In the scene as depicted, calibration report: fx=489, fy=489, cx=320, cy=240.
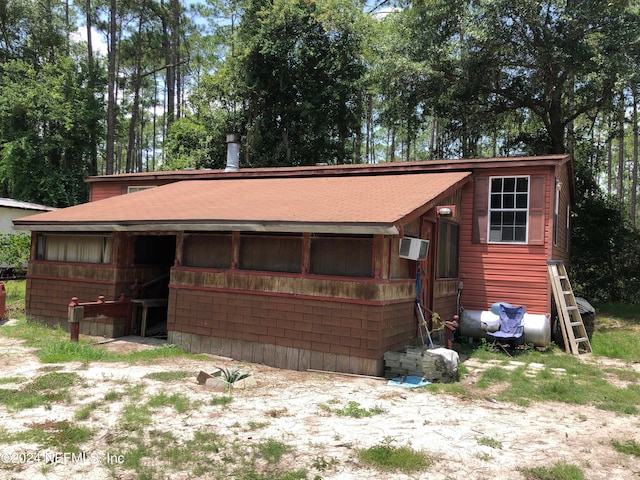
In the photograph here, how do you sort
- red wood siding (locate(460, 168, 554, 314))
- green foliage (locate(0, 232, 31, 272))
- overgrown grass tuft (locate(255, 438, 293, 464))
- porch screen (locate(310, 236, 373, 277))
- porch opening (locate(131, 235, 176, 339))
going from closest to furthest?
1. overgrown grass tuft (locate(255, 438, 293, 464))
2. porch screen (locate(310, 236, 373, 277))
3. red wood siding (locate(460, 168, 554, 314))
4. porch opening (locate(131, 235, 176, 339))
5. green foliage (locate(0, 232, 31, 272))

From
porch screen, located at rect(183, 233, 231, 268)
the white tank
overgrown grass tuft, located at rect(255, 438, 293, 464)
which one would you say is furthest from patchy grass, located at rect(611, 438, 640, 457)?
porch screen, located at rect(183, 233, 231, 268)

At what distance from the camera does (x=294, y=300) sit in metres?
7.79

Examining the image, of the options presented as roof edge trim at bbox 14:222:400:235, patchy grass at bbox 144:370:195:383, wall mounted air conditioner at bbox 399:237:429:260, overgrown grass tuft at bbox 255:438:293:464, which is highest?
roof edge trim at bbox 14:222:400:235

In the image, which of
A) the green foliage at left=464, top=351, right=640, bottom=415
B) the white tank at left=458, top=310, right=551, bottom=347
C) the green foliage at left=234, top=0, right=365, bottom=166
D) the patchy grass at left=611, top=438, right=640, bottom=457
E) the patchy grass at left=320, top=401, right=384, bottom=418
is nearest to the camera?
the patchy grass at left=611, top=438, right=640, bottom=457

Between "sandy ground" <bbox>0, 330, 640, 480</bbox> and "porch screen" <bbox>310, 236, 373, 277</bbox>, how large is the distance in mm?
1584

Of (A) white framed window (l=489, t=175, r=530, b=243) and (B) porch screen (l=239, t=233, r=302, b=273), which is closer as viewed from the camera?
(B) porch screen (l=239, t=233, r=302, b=273)

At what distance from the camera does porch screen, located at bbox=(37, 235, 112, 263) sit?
10164 millimetres

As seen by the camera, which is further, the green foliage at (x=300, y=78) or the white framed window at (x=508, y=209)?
the green foliage at (x=300, y=78)

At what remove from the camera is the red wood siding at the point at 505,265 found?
1012 centimetres

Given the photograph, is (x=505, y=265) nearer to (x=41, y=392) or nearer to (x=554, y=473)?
(x=554, y=473)

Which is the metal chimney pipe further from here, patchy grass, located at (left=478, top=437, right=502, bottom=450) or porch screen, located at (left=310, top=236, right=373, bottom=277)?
patchy grass, located at (left=478, top=437, right=502, bottom=450)

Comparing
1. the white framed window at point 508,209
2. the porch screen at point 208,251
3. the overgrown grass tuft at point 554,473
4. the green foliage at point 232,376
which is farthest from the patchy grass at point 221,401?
the white framed window at point 508,209

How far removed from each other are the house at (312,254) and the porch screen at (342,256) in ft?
0.05

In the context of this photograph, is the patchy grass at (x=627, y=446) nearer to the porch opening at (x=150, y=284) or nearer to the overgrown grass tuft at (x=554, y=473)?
the overgrown grass tuft at (x=554, y=473)
